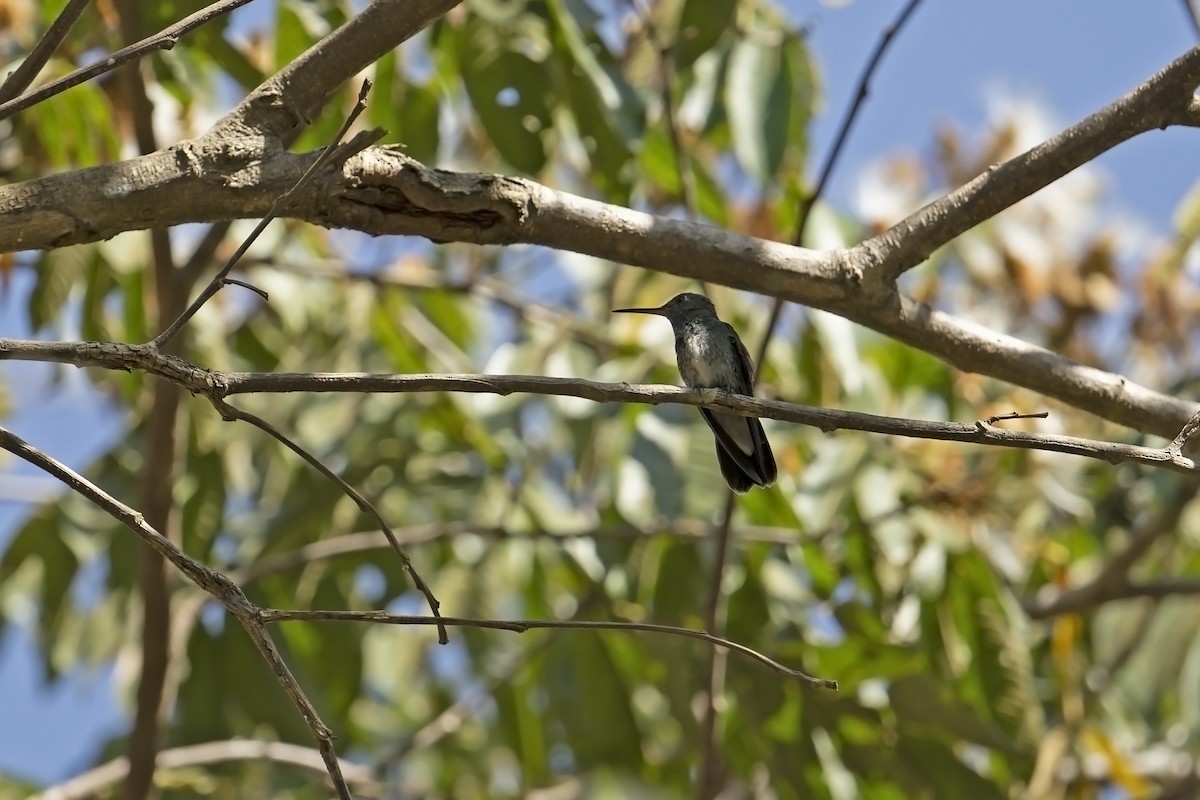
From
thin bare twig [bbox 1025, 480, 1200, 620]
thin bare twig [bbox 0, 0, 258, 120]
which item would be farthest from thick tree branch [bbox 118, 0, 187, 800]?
thin bare twig [bbox 1025, 480, 1200, 620]

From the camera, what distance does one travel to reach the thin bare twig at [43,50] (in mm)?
2629

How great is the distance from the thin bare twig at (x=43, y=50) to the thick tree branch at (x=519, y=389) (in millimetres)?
689

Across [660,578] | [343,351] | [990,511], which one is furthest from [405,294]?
[990,511]

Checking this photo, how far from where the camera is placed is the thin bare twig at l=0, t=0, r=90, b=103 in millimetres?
2629

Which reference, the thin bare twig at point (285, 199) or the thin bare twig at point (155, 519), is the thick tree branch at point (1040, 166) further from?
the thin bare twig at point (155, 519)

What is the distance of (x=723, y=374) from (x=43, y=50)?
8.68 ft

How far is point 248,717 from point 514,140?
2.72 meters

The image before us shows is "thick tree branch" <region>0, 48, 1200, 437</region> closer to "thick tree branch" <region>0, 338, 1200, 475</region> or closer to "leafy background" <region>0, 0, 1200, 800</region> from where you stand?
"thick tree branch" <region>0, 338, 1200, 475</region>

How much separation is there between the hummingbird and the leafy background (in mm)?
213

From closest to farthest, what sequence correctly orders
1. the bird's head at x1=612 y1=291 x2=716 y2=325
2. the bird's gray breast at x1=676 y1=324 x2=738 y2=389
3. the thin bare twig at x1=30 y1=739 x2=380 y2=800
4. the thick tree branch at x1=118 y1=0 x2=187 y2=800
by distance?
the thick tree branch at x1=118 y1=0 x2=187 y2=800
the bird's gray breast at x1=676 y1=324 x2=738 y2=389
the bird's head at x1=612 y1=291 x2=716 y2=325
the thin bare twig at x1=30 y1=739 x2=380 y2=800

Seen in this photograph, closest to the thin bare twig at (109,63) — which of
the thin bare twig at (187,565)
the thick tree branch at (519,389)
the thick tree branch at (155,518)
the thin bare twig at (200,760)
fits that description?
the thick tree branch at (519,389)

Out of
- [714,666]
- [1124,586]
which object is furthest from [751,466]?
[1124,586]

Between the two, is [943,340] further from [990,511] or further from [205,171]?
[990,511]

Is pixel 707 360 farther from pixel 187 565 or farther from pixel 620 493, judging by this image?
pixel 187 565
